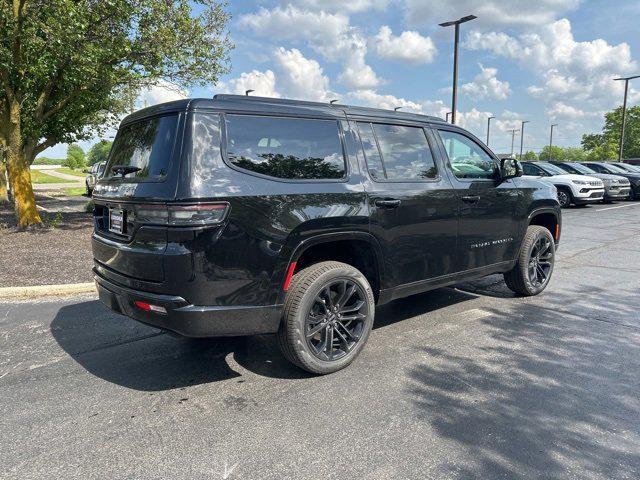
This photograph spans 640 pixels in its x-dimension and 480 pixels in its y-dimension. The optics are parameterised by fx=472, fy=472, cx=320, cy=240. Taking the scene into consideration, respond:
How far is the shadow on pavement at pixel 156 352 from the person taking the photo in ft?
11.8

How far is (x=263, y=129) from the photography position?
128 inches

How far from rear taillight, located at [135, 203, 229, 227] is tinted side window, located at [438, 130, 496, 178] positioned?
8.09 ft

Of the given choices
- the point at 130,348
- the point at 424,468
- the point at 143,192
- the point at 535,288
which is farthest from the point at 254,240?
the point at 535,288

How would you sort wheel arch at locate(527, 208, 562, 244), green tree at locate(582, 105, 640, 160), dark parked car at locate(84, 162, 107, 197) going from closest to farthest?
dark parked car at locate(84, 162, 107, 197) → wheel arch at locate(527, 208, 562, 244) → green tree at locate(582, 105, 640, 160)

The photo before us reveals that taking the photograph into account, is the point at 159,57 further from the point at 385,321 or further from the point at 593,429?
the point at 593,429

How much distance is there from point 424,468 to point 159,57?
9.76 m

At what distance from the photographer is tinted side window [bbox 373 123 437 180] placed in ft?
12.9

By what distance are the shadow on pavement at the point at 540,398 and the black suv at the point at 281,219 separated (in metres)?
0.75

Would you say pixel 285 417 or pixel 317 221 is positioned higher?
pixel 317 221

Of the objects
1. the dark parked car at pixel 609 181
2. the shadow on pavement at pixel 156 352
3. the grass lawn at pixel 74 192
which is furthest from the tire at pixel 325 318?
the grass lawn at pixel 74 192

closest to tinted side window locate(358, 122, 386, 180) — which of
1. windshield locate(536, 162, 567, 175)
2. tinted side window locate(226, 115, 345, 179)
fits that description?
tinted side window locate(226, 115, 345, 179)

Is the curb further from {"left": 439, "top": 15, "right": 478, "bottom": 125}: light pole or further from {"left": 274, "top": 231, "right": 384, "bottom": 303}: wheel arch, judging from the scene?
{"left": 439, "top": 15, "right": 478, "bottom": 125}: light pole

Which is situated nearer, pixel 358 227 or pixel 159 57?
pixel 358 227

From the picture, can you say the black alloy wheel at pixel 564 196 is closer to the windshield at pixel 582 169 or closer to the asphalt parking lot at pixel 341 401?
the windshield at pixel 582 169
